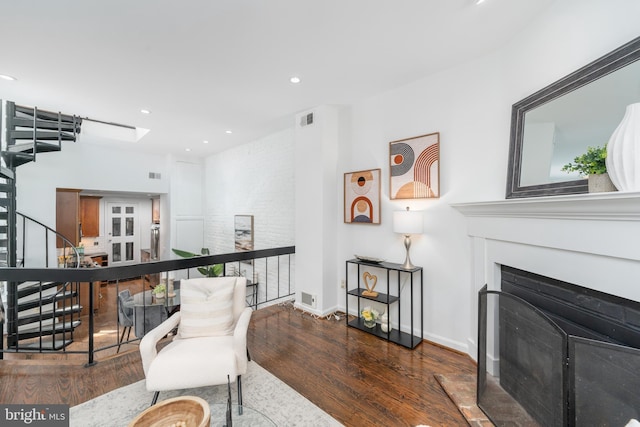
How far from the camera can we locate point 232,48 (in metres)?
2.22

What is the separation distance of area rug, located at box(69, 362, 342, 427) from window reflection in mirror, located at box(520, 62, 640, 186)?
217 cm

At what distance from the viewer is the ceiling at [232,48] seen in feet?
5.87

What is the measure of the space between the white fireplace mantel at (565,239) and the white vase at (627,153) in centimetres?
11

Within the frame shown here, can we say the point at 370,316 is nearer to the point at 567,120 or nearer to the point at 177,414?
the point at 177,414

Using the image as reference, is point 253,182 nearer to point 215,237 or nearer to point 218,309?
point 215,237

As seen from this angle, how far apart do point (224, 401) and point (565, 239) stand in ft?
7.87

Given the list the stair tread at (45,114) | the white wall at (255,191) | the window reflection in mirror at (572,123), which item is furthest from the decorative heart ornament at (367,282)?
the stair tread at (45,114)

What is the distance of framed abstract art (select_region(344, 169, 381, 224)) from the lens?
10.4ft

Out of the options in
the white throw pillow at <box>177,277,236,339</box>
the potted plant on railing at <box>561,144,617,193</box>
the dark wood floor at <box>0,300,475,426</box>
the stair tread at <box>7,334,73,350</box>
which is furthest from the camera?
the stair tread at <box>7,334,73,350</box>

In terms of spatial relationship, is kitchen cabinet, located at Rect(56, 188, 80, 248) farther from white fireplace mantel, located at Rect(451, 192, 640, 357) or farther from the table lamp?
white fireplace mantel, located at Rect(451, 192, 640, 357)

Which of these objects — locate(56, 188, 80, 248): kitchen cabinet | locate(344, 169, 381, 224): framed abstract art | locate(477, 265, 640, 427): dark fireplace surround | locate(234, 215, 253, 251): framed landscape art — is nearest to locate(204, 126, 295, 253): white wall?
locate(234, 215, 253, 251): framed landscape art

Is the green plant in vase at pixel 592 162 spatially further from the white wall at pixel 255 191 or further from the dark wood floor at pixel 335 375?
the white wall at pixel 255 191

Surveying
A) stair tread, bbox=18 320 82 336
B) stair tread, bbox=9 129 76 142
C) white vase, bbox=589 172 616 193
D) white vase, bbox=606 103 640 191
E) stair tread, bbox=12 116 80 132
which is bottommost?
stair tread, bbox=18 320 82 336

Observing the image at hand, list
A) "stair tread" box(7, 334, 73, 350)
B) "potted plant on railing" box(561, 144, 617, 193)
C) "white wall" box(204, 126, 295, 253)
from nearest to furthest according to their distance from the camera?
"potted plant on railing" box(561, 144, 617, 193)
"stair tread" box(7, 334, 73, 350)
"white wall" box(204, 126, 295, 253)
